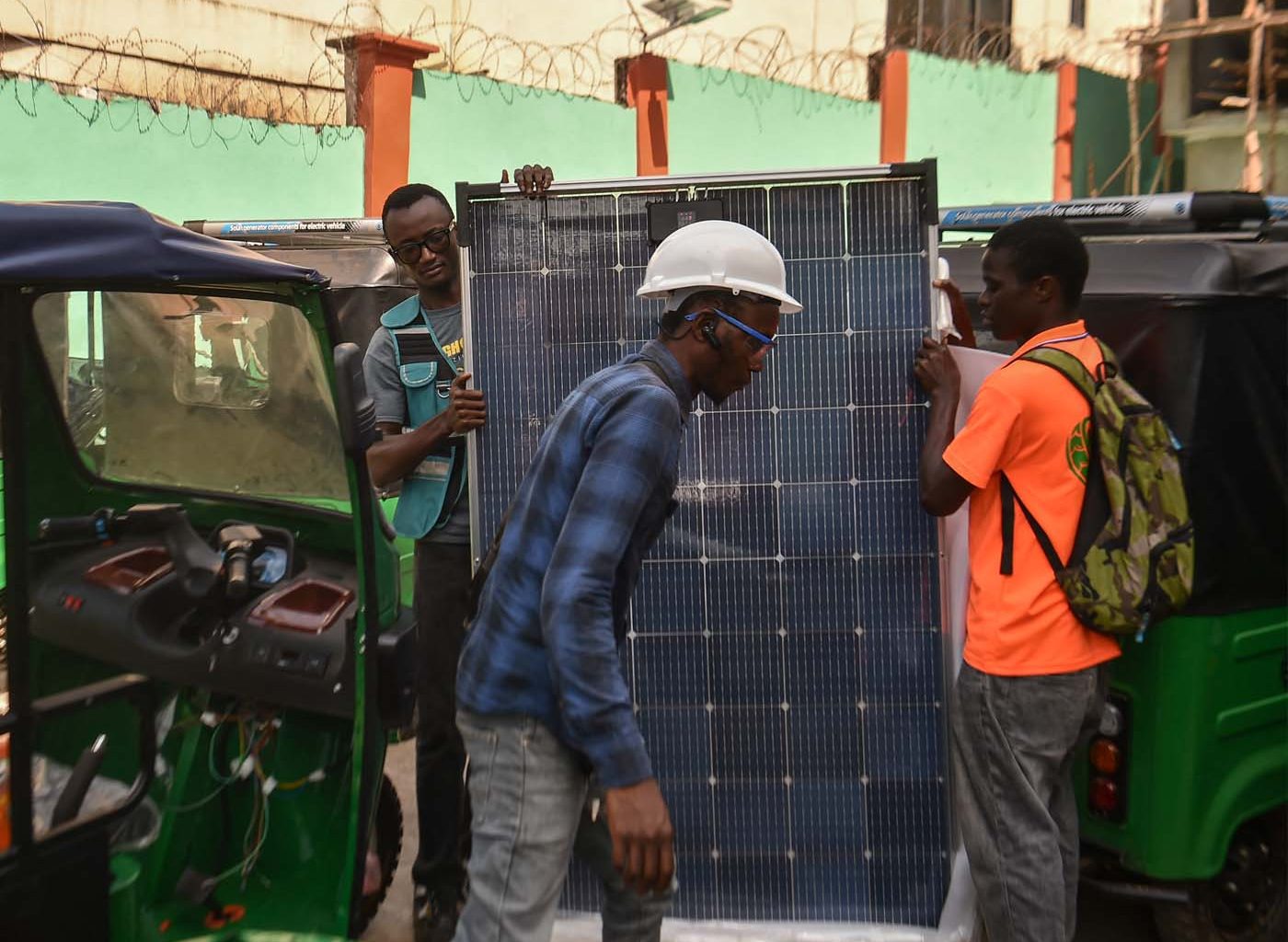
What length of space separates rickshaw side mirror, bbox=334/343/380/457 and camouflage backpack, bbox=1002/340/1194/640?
1.65 metres

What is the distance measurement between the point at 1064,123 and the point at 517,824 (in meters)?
13.1

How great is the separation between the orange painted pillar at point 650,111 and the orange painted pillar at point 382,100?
204 cm

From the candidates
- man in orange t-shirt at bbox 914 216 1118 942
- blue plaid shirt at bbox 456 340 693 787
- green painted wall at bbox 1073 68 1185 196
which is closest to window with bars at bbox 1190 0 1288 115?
green painted wall at bbox 1073 68 1185 196

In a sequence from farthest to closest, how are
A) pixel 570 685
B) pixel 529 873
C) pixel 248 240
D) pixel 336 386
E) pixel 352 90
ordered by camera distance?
1. pixel 352 90
2. pixel 248 240
3. pixel 336 386
4. pixel 529 873
5. pixel 570 685

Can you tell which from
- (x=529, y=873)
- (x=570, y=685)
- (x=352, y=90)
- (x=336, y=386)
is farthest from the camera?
(x=352, y=90)

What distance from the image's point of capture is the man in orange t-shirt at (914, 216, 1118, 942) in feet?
10.5

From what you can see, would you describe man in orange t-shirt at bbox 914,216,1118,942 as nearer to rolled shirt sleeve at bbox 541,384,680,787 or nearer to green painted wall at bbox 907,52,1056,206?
rolled shirt sleeve at bbox 541,384,680,787

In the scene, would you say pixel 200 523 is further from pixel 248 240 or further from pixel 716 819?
pixel 248 240

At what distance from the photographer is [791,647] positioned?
12.5 ft

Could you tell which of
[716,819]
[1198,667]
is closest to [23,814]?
[716,819]

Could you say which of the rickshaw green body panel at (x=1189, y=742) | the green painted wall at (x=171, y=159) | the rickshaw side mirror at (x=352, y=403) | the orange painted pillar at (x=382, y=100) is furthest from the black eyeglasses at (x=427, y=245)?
the orange painted pillar at (x=382, y=100)

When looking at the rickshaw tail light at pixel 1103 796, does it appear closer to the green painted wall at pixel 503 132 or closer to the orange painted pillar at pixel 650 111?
the green painted wall at pixel 503 132

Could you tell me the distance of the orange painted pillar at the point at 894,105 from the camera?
497 inches

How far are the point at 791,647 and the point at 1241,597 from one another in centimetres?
132
